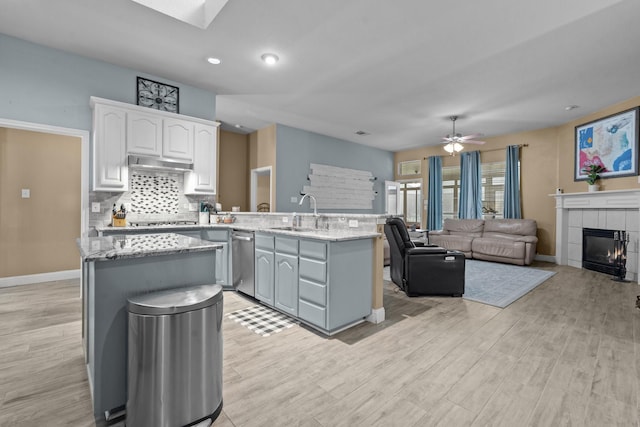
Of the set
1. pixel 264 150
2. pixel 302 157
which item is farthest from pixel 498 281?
pixel 264 150

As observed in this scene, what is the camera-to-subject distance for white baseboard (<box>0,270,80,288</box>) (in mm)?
4004

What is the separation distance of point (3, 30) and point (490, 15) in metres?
4.99

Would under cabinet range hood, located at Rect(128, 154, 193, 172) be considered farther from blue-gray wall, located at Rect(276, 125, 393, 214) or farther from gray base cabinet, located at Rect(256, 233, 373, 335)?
blue-gray wall, located at Rect(276, 125, 393, 214)

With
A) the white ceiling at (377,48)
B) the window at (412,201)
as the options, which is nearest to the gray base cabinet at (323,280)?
the white ceiling at (377,48)

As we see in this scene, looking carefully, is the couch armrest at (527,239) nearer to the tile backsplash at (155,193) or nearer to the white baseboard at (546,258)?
the white baseboard at (546,258)

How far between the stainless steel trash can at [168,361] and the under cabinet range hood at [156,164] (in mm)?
2870

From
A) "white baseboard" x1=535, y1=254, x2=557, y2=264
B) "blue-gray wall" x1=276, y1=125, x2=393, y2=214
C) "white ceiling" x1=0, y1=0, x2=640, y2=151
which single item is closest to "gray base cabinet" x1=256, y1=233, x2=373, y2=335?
"white ceiling" x1=0, y1=0, x2=640, y2=151

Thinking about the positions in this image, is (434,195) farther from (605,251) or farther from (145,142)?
Result: (145,142)

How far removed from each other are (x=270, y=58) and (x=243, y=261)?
2.52 metres

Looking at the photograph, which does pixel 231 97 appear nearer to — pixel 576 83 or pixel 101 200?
pixel 101 200

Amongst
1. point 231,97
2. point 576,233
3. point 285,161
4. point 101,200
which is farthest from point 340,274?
point 576,233

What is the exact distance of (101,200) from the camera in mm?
3785

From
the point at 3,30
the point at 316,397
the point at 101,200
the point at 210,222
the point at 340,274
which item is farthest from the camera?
the point at 210,222

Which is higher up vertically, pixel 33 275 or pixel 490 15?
pixel 490 15
